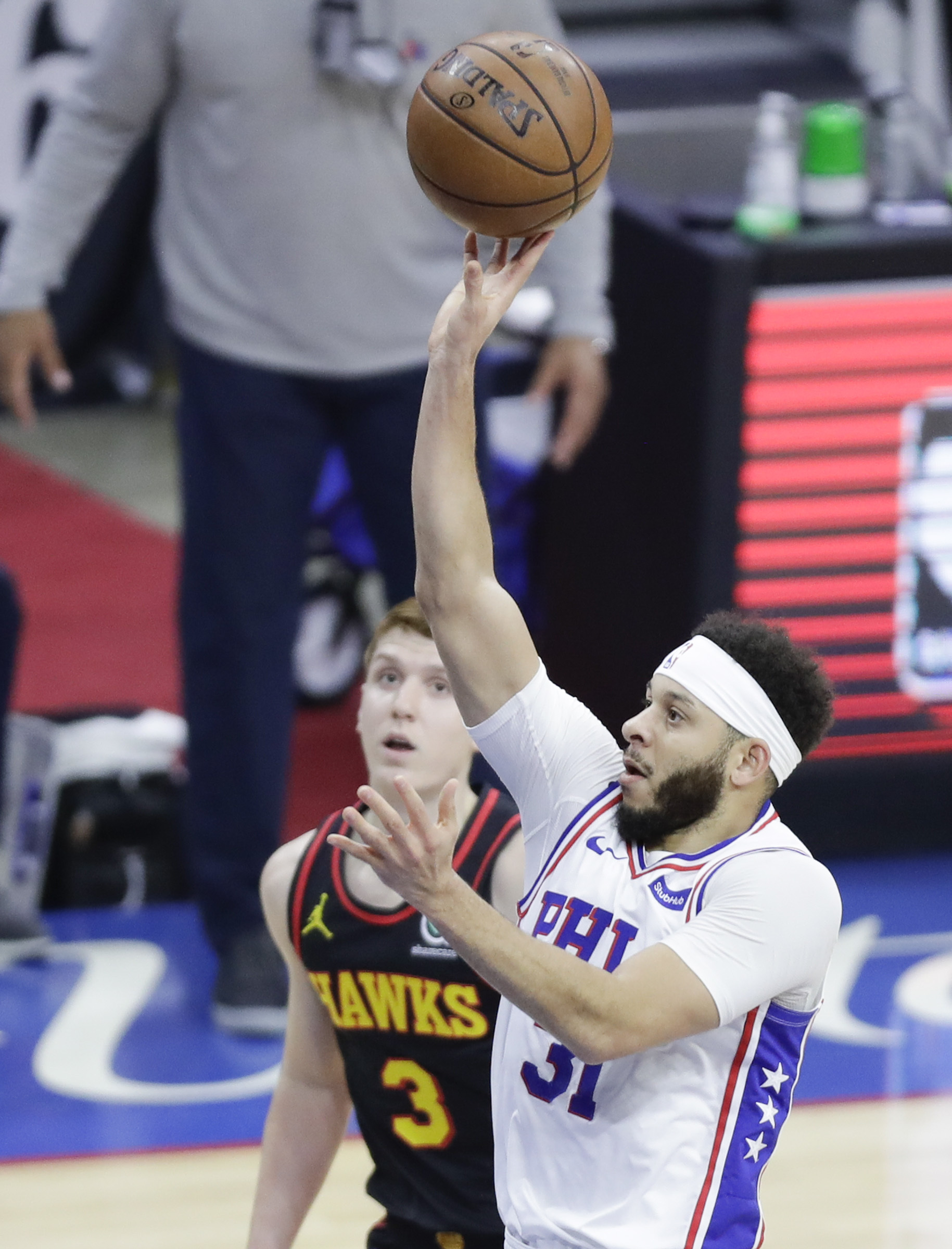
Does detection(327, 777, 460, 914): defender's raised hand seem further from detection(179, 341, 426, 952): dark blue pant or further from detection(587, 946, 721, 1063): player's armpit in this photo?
detection(179, 341, 426, 952): dark blue pant

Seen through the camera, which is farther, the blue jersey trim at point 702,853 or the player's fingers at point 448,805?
the blue jersey trim at point 702,853

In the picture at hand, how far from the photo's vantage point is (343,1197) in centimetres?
360

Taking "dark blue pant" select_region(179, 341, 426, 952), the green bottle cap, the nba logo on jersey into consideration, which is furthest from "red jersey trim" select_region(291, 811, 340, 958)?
the green bottle cap

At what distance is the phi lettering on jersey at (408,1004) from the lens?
8.52 feet

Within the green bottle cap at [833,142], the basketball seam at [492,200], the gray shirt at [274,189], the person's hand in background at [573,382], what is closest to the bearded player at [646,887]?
the basketball seam at [492,200]

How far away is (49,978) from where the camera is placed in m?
4.44

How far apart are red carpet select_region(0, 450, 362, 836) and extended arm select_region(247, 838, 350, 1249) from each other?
2489 millimetres

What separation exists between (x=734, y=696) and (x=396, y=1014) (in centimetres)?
73

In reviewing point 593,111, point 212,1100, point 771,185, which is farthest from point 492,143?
point 771,185

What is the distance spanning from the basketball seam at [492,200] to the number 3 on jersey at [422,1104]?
1.08 meters

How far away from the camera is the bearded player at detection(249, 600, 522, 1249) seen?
8.52 ft

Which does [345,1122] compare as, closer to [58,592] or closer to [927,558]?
[927,558]

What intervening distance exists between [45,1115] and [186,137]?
1.90m

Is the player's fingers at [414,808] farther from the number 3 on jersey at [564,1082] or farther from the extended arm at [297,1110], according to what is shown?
the extended arm at [297,1110]
